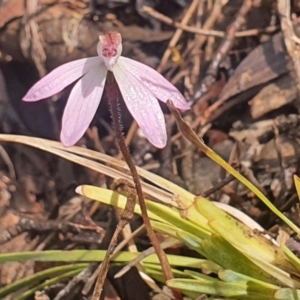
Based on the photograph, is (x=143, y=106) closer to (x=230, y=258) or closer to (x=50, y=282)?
(x=230, y=258)

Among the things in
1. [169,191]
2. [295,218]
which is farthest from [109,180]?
[295,218]

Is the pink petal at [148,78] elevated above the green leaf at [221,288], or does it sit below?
above

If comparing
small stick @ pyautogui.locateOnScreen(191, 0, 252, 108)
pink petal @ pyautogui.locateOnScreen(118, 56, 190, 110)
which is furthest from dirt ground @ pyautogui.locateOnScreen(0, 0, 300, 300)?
pink petal @ pyautogui.locateOnScreen(118, 56, 190, 110)

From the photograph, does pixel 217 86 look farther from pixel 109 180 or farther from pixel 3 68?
pixel 3 68


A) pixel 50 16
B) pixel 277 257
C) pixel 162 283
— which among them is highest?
pixel 50 16

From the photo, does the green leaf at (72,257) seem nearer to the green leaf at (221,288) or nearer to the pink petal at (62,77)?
the green leaf at (221,288)

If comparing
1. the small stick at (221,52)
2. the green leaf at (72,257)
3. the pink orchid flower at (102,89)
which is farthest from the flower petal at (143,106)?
the small stick at (221,52)

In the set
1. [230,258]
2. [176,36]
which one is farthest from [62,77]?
[176,36]
